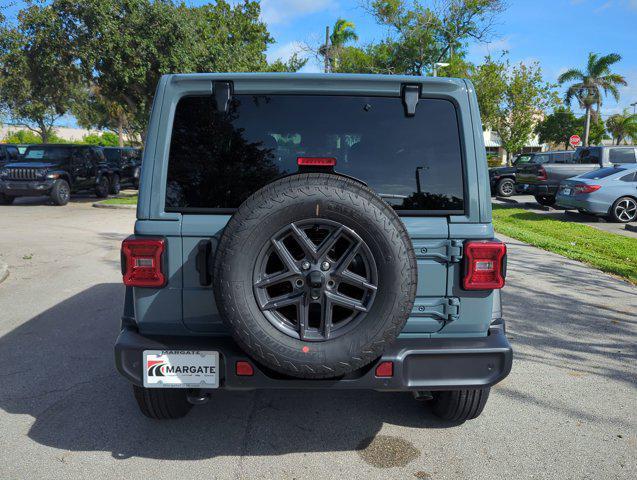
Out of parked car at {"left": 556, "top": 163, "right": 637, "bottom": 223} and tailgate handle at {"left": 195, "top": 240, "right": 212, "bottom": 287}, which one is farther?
parked car at {"left": 556, "top": 163, "right": 637, "bottom": 223}

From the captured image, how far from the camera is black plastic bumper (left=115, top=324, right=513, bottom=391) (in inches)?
103

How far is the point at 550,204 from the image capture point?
1795 centimetres

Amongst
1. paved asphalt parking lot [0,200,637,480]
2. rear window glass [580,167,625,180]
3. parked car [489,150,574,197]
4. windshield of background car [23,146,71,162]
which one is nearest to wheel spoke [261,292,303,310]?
paved asphalt parking lot [0,200,637,480]

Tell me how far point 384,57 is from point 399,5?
3.25 m

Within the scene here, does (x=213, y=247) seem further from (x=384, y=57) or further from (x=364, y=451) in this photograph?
(x=384, y=57)

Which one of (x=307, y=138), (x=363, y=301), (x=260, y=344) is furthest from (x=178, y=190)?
(x=363, y=301)

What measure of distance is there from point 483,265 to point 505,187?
20.1 meters

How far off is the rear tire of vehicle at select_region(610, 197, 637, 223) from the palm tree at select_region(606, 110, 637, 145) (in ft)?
171

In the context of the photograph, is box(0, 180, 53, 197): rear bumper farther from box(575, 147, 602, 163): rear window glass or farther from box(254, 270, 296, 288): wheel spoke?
box(575, 147, 602, 163): rear window glass

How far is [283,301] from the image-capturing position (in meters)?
2.47

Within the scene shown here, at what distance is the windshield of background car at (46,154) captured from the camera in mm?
17094

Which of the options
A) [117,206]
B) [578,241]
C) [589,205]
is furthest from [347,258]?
[117,206]

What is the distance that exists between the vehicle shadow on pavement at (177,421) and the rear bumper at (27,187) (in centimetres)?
1343

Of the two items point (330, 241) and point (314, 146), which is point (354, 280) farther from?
point (314, 146)
